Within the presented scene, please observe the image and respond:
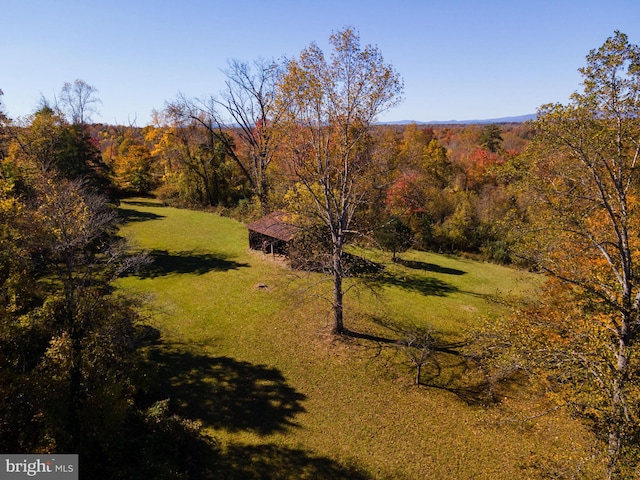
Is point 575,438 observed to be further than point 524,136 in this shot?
No

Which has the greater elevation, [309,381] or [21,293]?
[21,293]

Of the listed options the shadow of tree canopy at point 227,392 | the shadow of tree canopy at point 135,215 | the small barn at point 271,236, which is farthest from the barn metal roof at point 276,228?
the shadow of tree canopy at point 135,215

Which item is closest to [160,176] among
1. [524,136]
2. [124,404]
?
[124,404]

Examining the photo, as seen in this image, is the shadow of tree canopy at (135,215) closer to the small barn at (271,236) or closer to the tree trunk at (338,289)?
the small barn at (271,236)

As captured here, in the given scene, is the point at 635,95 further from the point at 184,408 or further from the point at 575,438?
the point at 184,408

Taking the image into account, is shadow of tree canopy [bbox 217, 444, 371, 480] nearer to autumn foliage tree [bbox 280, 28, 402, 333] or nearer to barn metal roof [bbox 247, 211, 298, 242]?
autumn foliage tree [bbox 280, 28, 402, 333]

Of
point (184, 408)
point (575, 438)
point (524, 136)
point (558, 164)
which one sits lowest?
point (575, 438)

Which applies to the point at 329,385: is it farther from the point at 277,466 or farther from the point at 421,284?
the point at 421,284
